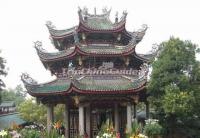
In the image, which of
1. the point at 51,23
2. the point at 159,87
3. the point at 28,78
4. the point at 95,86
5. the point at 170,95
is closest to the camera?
the point at 170,95

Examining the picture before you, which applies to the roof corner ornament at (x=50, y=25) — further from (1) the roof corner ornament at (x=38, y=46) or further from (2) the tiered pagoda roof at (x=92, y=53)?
(1) the roof corner ornament at (x=38, y=46)

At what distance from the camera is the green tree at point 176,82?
22.0 meters

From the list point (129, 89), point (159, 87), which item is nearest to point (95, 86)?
point (129, 89)

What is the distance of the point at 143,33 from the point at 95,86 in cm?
733

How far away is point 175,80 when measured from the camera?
75.6 ft

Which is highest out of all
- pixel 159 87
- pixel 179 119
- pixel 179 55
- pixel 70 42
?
pixel 70 42

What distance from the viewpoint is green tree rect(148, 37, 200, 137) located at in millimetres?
21984

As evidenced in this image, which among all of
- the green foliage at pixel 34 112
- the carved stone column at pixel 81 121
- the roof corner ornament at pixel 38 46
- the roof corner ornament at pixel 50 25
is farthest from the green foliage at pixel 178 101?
→ the green foliage at pixel 34 112

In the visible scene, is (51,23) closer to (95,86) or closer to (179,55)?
(95,86)

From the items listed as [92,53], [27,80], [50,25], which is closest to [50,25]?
[50,25]

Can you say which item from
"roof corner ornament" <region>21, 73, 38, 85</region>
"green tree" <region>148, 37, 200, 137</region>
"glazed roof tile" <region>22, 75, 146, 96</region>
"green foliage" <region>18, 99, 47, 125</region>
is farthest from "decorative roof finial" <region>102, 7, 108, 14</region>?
"green foliage" <region>18, 99, 47, 125</region>

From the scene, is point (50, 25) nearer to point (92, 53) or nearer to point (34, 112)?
point (92, 53)

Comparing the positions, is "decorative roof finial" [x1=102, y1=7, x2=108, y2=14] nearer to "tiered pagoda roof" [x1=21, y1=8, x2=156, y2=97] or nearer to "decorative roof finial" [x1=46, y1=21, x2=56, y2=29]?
"tiered pagoda roof" [x1=21, y1=8, x2=156, y2=97]

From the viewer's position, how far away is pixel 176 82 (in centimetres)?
2309
